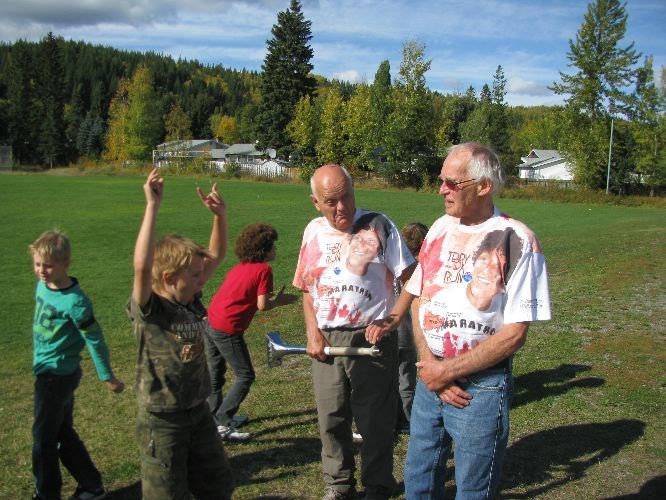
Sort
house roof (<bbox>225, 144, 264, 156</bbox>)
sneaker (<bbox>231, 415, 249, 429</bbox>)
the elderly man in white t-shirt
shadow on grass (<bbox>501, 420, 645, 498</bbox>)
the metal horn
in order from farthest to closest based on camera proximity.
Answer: house roof (<bbox>225, 144, 264, 156</bbox>) < sneaker (<bbox>231, 415, 249, 429</bbox>) < shadow on grass (<bbox>501, 420, 645, 498</bbox>) < the elderly man in white t-shirt < the metal horn

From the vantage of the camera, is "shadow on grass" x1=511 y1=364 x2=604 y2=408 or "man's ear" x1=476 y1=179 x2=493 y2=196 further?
"shadow on grass" x1=511 y1=364 x2=604 y2=408

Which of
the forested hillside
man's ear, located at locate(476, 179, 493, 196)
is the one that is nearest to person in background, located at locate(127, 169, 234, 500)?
man's ear, located at locate(476, 179, 493, 196)

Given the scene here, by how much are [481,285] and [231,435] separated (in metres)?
3.07

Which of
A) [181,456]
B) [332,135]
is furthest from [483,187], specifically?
[332,135]

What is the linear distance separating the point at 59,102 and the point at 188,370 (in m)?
128

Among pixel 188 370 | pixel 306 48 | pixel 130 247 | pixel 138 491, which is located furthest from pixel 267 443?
pixel 306 48

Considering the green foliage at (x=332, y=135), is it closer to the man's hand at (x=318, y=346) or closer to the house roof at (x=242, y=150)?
the house roof at (x=242, y=150)

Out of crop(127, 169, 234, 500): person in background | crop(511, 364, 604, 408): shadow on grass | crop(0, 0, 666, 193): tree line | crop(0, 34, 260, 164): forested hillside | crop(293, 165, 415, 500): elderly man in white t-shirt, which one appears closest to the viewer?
crop(127, 169, 234, 500): person in background

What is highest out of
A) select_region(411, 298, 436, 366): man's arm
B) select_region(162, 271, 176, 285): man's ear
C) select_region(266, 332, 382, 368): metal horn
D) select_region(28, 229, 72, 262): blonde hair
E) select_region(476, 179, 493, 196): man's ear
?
select_region(476, 179, 493, 196): man's ear

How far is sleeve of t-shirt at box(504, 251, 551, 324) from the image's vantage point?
2.87m

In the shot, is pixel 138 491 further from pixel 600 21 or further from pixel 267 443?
pixel 600 21

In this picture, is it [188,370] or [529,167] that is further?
[529,167]

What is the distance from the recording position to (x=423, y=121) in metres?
62.7

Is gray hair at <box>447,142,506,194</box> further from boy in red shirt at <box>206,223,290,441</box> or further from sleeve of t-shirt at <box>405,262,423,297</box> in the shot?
boy in red shirt at <box>206,223,290,441</box>
